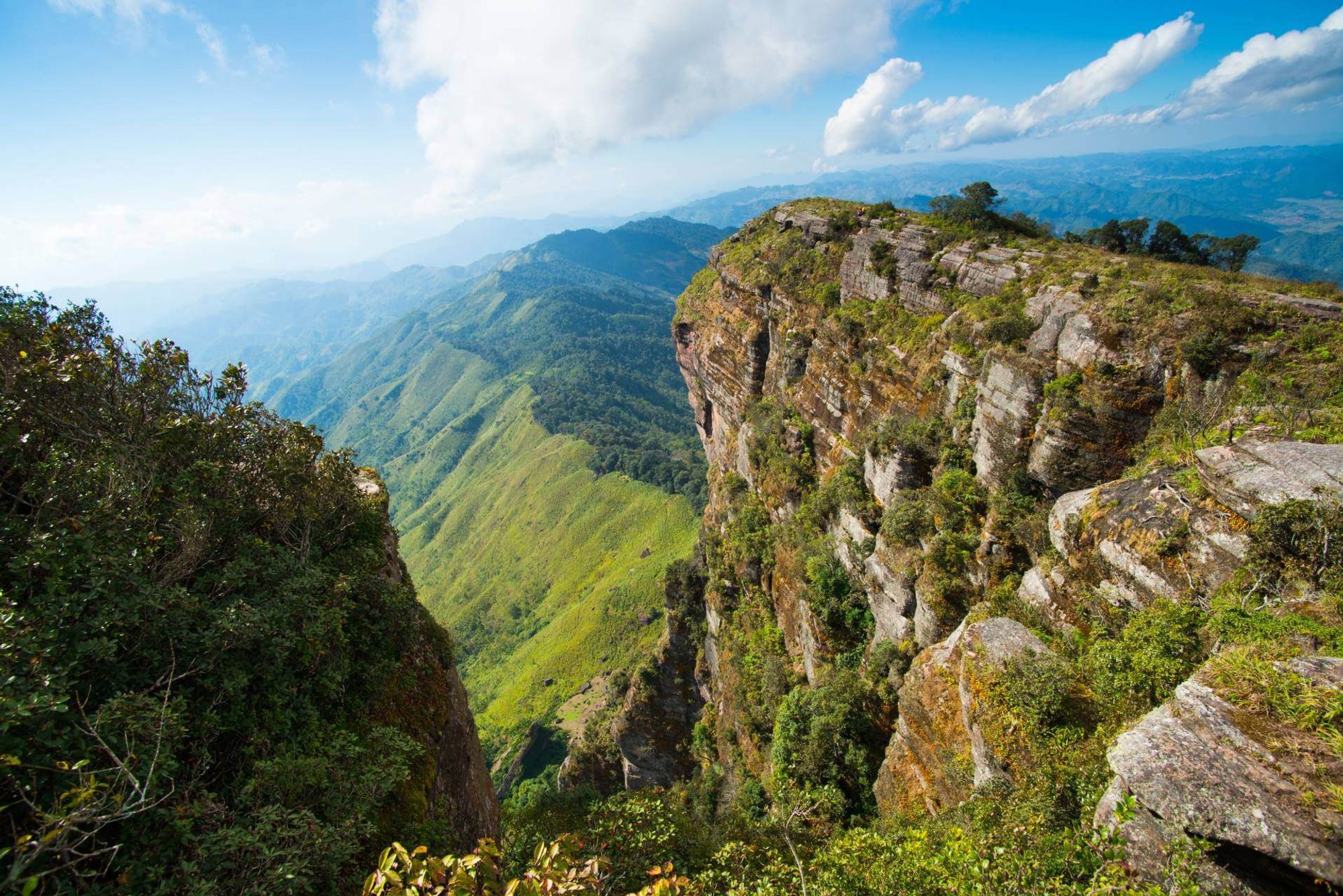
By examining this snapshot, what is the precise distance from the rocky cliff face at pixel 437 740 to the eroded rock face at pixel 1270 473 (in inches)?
745

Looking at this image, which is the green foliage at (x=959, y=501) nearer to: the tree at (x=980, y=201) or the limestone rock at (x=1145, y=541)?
the limestone rock at (x=1145, y=541)

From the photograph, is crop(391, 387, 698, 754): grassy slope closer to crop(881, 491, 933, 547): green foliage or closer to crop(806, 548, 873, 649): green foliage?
crop(806, 548, 873, 649): green foliage

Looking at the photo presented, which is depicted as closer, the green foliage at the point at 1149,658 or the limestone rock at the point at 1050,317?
the green foliage at the point at 1149,658

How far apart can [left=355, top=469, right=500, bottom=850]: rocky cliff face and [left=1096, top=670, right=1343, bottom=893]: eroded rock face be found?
13294 mm

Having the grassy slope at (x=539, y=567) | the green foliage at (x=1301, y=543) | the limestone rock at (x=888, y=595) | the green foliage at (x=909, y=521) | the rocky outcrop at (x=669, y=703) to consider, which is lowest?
the grassy slope at (x=539, y=567)

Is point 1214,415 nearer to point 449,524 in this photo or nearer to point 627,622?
point 627,622

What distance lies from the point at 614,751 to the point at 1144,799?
45655mm

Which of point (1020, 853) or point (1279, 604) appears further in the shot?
point (1279, 604)

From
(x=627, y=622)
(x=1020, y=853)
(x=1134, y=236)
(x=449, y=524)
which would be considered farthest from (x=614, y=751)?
(x=449, y=524)

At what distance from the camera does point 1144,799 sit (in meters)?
7.46

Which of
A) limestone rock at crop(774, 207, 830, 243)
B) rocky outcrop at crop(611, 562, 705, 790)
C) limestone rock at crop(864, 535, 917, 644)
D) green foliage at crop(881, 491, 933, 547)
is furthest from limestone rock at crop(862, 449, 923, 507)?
rocky outcrop at crop(611, 562, 705, 790)

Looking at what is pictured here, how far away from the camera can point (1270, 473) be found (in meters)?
11.2

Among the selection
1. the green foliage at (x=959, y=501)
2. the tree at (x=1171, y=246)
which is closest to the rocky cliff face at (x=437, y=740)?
the green foliage at (x=959, y=501)

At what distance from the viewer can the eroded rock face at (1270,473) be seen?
10.5 metres
